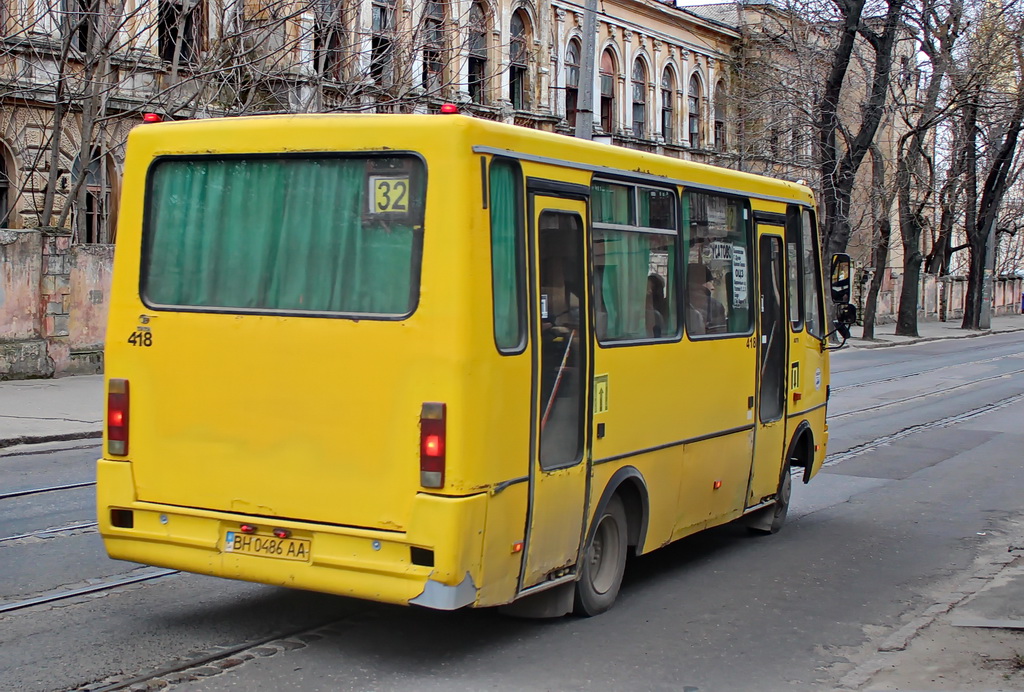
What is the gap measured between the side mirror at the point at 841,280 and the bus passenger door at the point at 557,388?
4.08m

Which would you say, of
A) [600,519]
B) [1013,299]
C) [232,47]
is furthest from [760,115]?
[1013,299]

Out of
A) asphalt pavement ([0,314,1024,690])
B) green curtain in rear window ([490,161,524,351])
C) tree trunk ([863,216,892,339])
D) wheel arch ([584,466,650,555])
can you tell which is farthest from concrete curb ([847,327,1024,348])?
green curtain in rear window ([490,161,524,351])

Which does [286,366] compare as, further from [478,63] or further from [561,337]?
[478,63]

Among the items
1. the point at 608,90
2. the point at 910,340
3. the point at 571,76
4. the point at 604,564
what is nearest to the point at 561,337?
the point at 604,564

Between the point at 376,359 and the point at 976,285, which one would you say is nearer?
the point at 376,359

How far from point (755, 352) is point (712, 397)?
0.89 meters

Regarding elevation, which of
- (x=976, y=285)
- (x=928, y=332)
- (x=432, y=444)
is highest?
(x=976, y=285)

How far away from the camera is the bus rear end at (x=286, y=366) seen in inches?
232

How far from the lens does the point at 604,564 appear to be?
7445mm

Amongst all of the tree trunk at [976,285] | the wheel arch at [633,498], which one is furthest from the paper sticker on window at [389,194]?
the tree trunk at [976,285]

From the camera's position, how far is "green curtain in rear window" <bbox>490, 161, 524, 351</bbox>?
20.0 ft

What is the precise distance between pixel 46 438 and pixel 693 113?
38.8 m

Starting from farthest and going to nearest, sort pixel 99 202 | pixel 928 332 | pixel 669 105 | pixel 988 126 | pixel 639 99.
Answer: pixel 928 332 → pixel 669 105 → pixel 639 99 → pixel 988 126 → pixel 99 202

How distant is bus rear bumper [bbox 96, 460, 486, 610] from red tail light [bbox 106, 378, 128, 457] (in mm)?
78
